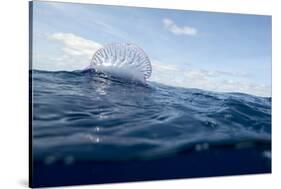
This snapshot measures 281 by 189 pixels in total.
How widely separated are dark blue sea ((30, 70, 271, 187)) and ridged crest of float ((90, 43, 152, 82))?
0.35 feet

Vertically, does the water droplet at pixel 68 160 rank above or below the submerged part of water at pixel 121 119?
below

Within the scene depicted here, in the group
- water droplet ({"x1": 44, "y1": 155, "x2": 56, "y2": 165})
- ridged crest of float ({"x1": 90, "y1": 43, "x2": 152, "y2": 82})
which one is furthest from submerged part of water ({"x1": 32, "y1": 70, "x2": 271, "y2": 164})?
ridged crest of float ({"x1": 90, "y1": 43, "x2": 152, "y2": 82})

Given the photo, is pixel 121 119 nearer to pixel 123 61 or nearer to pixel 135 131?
pixel 135 131

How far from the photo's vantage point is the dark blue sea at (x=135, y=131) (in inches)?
247

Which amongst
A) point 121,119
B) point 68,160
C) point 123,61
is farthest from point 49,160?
point 123,61

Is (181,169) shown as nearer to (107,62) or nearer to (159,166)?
(159,166)

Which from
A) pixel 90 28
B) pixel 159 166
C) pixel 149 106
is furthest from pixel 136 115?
pixel 90 28

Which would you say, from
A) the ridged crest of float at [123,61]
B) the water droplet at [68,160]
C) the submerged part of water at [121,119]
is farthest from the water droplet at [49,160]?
the ridged crest of float at [123,61]

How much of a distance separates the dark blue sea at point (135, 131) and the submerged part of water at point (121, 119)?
0.5 inches

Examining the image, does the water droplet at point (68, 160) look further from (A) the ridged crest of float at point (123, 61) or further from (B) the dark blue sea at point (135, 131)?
(A) the ridged crest of float at point (123, 61)

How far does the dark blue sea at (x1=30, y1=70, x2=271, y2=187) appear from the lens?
6285mm

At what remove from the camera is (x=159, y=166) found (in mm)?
6727

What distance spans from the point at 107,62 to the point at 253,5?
2464mm

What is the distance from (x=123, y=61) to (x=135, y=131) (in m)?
0.94
